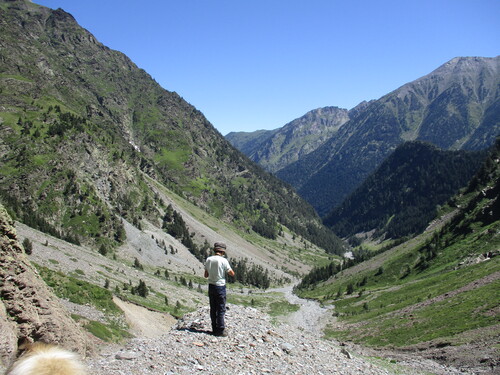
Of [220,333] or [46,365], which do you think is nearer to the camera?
[46,365]

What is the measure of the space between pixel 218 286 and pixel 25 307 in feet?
24.1

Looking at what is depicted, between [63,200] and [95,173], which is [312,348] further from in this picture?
[95,173]

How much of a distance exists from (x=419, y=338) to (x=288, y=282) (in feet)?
474

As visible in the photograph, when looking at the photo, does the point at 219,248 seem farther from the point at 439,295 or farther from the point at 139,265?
the point at 139,265

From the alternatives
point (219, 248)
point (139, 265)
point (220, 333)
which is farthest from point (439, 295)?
point (139, 265)

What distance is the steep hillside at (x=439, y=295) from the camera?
1459 inches

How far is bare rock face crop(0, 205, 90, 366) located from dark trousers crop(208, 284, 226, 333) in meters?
5.37

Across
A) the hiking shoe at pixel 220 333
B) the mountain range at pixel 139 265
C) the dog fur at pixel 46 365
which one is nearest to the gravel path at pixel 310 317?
the mountain range at pixel 139 265

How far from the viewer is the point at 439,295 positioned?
58000 mm

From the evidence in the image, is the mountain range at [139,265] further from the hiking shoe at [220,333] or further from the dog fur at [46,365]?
the dog fur at [46,365]

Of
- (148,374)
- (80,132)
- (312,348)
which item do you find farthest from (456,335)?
(80,132)

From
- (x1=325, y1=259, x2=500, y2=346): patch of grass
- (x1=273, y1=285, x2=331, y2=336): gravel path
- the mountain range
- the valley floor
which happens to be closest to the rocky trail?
the valley floor

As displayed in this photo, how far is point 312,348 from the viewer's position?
21.1 m

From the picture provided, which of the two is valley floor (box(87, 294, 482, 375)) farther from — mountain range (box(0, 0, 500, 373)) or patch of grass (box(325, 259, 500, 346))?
patch of grass (box(325, 259, 500, 346))
